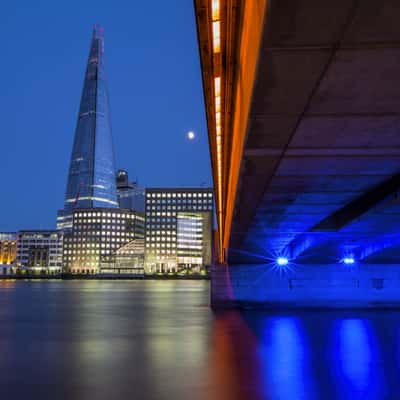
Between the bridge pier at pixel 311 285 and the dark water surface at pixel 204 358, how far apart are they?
5813 mm

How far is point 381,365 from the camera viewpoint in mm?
18500

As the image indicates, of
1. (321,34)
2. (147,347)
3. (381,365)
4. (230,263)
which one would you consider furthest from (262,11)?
(230,263)

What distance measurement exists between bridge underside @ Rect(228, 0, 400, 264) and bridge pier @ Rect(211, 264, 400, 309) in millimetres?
24257

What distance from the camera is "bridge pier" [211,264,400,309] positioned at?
43.5 metres

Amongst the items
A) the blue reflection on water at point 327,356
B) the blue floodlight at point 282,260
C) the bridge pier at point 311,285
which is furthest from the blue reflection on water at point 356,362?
the bridge pier at point 311,285

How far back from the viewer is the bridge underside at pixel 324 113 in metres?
4.93

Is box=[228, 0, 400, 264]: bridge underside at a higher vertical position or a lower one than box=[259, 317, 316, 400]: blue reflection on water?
higher

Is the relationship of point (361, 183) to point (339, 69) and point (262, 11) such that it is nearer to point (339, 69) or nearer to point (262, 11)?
point (339, 69)

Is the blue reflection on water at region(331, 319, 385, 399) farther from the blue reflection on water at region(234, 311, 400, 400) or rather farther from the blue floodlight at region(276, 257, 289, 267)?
the blue floodlight at region(276, 257, 289, 267)

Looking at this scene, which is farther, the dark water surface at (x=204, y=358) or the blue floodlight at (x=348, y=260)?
the blue floodlight at (x=348, y=260)

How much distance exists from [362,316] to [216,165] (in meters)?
24.0

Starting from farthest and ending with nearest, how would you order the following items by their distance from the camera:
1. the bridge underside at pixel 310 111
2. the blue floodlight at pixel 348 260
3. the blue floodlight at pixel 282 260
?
the blue floodlight at pixel 348 260 < the blue floodlight at pixel 282 260 < the bridge underside at pixel 310 111

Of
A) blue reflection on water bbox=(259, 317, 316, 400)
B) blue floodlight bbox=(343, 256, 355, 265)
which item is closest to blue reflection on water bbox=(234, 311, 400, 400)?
blue reflection on water bbox=(259, 317, 316, 400)

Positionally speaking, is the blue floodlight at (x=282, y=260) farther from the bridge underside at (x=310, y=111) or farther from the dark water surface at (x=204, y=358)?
the bridge underside at (x=310, y=111)
